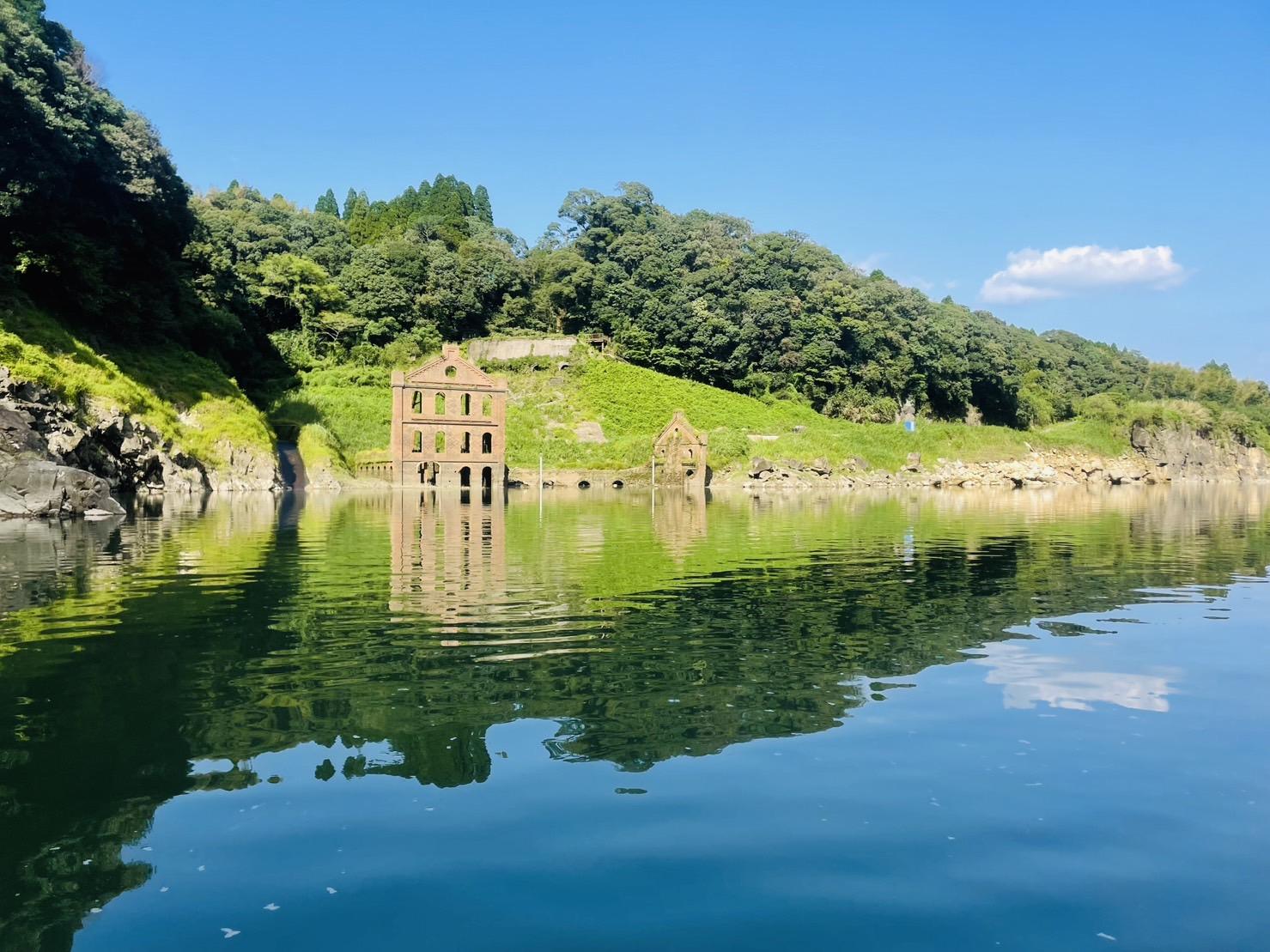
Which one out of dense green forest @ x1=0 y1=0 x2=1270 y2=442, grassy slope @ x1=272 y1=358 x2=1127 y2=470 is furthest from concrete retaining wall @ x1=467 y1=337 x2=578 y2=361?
dense green forest @ x1=0 y1=0 x2=1270 y2=442

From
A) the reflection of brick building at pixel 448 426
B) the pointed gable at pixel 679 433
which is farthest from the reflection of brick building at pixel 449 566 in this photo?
the pointed gable at pixel 679 433

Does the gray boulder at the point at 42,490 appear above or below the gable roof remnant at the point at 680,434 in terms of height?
below

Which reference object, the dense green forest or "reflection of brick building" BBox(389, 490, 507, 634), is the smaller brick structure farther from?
"reflection of brick building" BBox(389, 490, 507, 634)

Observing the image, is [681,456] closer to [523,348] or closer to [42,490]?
[523,348]

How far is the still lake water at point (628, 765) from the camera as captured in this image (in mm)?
6258

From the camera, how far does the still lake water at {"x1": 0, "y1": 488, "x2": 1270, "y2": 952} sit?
626 cm

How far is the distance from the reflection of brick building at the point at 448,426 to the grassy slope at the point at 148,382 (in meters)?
10.4

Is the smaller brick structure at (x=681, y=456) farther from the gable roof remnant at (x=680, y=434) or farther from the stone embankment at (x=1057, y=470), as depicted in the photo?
the stone embankment at (x=1057, y=470)

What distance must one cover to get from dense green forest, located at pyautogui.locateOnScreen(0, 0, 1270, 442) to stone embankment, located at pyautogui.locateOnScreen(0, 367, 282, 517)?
11849mm

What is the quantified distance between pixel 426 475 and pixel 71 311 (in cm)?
2612

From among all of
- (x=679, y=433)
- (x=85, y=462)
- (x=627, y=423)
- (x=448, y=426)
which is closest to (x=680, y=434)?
(x=679, y=433)

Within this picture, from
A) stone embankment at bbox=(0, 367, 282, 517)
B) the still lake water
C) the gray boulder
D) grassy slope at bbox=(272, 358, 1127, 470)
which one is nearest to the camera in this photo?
the still lake water

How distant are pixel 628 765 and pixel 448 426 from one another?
6684 cm

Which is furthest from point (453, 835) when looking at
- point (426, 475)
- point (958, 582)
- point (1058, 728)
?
point (426, 475)
